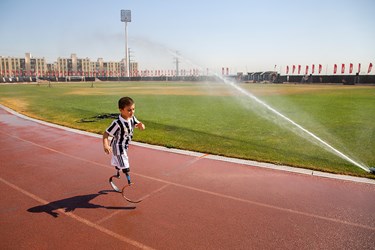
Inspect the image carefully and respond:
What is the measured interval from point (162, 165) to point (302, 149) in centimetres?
451

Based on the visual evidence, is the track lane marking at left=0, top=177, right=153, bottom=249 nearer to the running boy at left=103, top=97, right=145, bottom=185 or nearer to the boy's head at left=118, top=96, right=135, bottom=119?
the running boy at left=103, top=97, right=145, bottom=185

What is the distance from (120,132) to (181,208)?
70.2 inches

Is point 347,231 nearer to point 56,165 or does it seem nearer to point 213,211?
point 213,211

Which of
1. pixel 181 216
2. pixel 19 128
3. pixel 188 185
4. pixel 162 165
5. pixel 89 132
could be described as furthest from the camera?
pixel 19 128

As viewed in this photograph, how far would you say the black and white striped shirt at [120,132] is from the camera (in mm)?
4922

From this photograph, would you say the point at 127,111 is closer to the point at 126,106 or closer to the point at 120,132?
the point at 126,106

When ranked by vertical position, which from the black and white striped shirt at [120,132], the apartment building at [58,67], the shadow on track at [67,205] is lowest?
the shadow on track at [67,205]

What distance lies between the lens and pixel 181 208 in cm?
503

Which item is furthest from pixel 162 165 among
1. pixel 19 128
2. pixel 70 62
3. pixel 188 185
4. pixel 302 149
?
pixel 70 62

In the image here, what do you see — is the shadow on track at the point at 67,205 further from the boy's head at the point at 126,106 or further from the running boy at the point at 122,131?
the boy's head at the point at 126,106

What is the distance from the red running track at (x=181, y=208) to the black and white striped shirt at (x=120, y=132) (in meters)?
1.13

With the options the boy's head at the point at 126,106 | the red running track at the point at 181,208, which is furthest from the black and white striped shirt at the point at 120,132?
the red running track at the point at 181,208

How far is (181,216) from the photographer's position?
15.5ft

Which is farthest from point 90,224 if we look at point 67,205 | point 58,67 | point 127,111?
point 58,67
